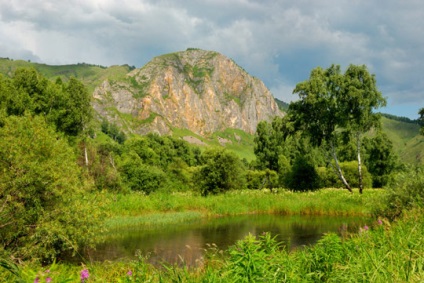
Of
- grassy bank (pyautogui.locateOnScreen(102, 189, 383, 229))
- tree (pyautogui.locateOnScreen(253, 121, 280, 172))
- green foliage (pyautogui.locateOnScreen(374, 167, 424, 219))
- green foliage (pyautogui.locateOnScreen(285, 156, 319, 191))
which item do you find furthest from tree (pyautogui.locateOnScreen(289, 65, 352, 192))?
tree (pyautogui.locateOnScreen(253, 121, 280, 172))

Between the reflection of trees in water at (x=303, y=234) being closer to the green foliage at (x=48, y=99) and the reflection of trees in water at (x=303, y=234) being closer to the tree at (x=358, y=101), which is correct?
the tree at (x=358, y=101)

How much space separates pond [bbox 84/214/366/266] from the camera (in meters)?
21.2

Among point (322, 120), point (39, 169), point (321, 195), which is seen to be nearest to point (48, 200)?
point (39, 169)

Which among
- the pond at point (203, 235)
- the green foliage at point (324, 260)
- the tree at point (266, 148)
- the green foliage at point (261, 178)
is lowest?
the pond at point (203, 235)

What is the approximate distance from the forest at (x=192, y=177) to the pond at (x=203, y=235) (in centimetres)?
248

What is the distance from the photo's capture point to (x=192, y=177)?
58438 mm

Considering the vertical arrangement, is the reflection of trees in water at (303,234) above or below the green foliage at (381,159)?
below

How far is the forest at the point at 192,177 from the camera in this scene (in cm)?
684

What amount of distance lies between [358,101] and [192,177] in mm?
28423

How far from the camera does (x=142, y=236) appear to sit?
2714 centimetres

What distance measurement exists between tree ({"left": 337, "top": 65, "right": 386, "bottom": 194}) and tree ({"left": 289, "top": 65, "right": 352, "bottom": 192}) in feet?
2.20

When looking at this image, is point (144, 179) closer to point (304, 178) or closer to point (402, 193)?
point (304, 178)

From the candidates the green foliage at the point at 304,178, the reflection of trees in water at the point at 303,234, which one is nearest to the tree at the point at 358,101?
the green foliage at the point at 304,178

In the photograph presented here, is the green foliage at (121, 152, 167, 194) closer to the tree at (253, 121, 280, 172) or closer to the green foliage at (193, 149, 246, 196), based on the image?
the green foliage at (193, 149, 246, 196)
